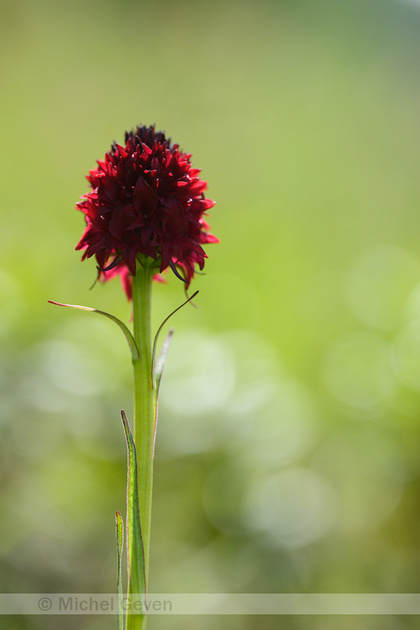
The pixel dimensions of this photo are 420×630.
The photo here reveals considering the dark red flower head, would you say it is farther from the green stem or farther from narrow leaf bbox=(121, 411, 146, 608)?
narrow leaf bbox=(121, 411, 146, 608)

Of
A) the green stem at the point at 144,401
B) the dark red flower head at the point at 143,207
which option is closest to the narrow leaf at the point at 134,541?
the green stem at the point at 144,401

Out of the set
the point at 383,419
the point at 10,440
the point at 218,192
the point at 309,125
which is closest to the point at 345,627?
the point at 383,419

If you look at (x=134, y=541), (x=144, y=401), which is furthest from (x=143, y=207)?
(x=134, y=541)

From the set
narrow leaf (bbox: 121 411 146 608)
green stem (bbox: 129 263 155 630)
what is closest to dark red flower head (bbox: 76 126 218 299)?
green stem (bbox: 129 263 155 630)

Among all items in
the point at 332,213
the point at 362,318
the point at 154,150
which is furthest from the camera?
the point at 332,213

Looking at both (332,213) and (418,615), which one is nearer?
(418,615)

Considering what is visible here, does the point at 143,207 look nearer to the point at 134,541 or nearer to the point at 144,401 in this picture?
the point at 144,401

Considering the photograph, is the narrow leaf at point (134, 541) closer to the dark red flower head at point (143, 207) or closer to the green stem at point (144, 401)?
the green stem at point (144, 401)

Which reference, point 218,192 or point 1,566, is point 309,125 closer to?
point 218,192
